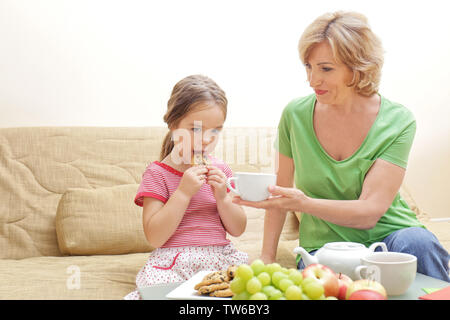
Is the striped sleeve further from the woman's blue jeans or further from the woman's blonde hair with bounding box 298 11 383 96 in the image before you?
the woman's blue jeans

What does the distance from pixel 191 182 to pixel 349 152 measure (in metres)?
0.51

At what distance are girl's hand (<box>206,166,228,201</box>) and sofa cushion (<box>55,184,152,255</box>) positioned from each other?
65 cm

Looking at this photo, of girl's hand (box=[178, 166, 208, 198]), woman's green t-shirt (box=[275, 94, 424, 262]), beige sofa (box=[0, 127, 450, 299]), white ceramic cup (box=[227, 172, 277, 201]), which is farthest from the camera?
beige sofa (box=[0, 127, 450, 299])

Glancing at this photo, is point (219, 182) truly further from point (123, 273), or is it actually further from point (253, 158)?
point (253, 158)

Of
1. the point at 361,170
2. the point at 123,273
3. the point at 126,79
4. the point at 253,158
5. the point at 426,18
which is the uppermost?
the point at 426,18

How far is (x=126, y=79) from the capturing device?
2.52 meters

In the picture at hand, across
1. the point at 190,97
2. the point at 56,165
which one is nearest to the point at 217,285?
the point at 190,97

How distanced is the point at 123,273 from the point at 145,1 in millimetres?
1539

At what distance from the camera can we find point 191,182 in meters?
1.33

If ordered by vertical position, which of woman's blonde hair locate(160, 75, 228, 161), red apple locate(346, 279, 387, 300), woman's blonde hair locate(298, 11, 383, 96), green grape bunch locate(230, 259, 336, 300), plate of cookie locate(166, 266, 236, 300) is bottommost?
plate of cookie locate(166, 266, 236, 300)

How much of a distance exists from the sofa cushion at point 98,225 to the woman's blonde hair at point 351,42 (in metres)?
0.95

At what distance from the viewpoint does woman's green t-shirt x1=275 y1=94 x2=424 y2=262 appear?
1.46 m

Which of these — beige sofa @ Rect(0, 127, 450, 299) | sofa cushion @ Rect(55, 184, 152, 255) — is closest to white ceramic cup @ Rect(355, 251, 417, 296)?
beige sofa @ Rect(0, 127, 450, 299)
